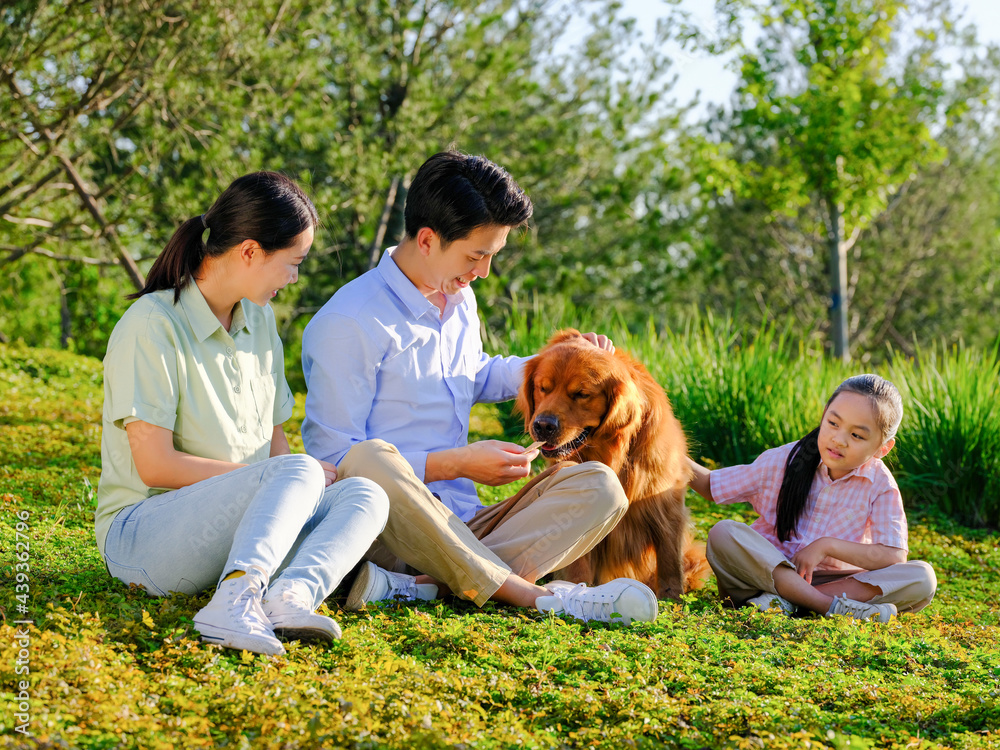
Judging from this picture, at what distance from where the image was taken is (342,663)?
235 centimetres

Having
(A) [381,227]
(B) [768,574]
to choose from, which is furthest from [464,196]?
(A) [381,227]

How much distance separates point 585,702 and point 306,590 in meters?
0.84

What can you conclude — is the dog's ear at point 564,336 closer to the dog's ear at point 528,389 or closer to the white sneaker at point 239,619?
the dog's ear at point 528,389

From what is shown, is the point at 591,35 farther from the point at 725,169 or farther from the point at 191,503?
the point at 191,503

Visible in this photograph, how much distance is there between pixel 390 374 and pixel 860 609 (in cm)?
212

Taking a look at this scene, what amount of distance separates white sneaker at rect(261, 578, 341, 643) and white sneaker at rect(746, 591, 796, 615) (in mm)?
1852

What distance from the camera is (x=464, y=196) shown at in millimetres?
3318

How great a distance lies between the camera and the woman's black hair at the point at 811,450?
141 inches

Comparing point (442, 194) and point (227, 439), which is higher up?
point (442, 194)

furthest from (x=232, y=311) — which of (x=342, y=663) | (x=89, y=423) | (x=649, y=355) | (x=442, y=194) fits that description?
(x=649, y=355)

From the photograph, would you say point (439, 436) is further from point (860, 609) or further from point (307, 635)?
point (860, 609)

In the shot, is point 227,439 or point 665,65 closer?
point 227,439

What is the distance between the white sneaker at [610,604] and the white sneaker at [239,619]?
1062 millimetres

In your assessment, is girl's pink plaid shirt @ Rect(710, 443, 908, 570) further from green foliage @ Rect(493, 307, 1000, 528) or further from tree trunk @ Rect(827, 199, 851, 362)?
tree trunk @ Rect(827, 199, 851, 362)
